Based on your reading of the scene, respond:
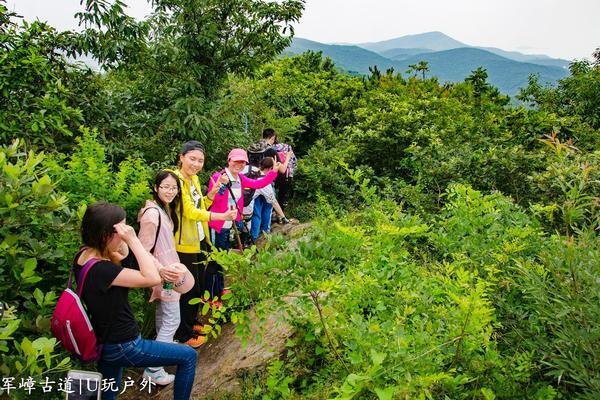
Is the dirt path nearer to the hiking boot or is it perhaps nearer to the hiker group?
the hiker group

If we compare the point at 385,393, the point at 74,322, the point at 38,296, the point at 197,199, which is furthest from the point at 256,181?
the point at 385,393

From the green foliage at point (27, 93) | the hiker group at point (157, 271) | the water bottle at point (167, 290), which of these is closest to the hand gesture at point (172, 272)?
the hiker group at point (157, 271)

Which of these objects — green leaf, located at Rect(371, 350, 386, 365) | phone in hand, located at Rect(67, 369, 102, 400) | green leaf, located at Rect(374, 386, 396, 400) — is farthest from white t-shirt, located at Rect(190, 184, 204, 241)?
green leaf, located at Rect(374, 386, 396, 400)

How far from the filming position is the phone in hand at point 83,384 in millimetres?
2143

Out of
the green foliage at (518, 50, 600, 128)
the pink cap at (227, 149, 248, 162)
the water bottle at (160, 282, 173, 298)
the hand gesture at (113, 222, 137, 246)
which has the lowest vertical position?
the water bottle at (160, 282, 173, 298)

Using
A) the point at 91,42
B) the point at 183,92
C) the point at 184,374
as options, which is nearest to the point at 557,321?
the point at 184,374

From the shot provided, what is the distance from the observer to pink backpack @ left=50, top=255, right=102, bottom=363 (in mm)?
2627

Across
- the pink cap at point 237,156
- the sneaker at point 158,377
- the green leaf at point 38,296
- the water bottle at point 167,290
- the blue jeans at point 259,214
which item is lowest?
the sneaker at point 158,377

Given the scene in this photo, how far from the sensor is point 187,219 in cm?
397

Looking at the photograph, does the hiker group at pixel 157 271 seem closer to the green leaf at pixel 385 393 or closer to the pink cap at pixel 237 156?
the pink cap at pixel 237 156

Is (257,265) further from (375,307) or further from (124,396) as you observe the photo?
(124,396)

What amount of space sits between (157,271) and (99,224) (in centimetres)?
50

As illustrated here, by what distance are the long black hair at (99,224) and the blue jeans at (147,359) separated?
655mm

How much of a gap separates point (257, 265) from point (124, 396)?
2.05 m
